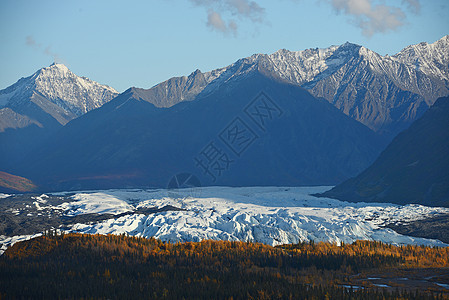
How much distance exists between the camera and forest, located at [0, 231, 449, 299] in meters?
23.9

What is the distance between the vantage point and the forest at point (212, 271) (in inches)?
941

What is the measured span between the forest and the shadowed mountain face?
83.8 metres

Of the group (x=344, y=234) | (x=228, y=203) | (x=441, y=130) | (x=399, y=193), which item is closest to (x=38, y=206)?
(x=228, y=203)

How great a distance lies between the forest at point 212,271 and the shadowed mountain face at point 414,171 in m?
83.8

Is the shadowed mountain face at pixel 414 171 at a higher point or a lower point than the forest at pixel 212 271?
higher

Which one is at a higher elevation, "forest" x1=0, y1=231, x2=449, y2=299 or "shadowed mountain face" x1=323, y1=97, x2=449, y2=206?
→ "shadowed mountain face" x1=323, y1=97, x2=449, y2=206

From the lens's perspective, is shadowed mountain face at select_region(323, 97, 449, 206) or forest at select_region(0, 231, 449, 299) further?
shadowed mountain face at select_region(323, 97, 449, 206)

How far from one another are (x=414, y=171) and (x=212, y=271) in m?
121

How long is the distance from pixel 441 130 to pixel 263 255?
12949cm

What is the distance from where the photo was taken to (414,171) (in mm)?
139875

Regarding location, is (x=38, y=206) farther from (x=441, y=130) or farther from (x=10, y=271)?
(x=441, y=130)

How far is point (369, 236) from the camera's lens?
7231 centimetres

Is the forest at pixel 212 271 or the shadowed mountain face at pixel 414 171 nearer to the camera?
the forest at pixel 212 271

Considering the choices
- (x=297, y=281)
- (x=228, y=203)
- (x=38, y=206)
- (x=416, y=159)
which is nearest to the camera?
(x=297, y=281)
